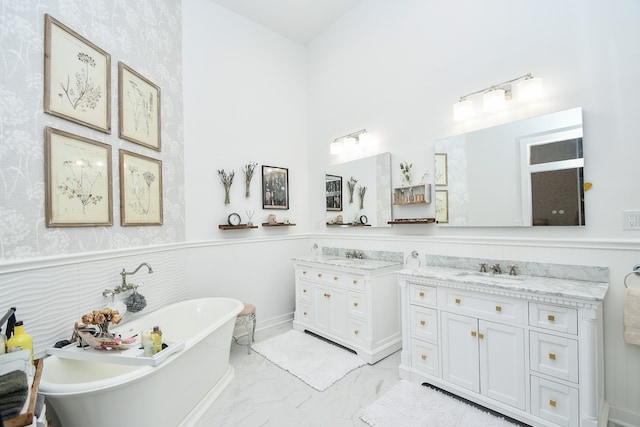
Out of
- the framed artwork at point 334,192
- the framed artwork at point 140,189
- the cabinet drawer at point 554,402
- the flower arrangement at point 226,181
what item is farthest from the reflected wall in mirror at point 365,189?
the framed artwork at point 140,189

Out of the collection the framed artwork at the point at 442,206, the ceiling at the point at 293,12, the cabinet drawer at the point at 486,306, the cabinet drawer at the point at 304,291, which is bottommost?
the cabinet drawer at the point at 304,291

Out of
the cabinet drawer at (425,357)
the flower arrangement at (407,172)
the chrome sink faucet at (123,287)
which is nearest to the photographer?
the chrome sink faucet at (123,287)

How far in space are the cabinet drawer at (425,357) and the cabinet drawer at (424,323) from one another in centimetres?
6

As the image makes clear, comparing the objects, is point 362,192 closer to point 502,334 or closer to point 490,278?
point 490,278

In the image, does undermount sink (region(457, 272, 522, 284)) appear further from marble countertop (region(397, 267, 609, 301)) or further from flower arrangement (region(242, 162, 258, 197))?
flower arrangement (region(242, 162, 258, 197))

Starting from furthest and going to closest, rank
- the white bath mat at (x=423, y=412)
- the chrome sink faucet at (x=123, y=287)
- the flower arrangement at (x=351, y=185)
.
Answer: the flower arrangement at (x=351, y=185), the chrome sink faucet at (x=123, y=287), the white bath mat at (x=423, y=412)

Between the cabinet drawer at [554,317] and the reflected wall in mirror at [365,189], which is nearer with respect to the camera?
the cabinet drawer at [554,317]

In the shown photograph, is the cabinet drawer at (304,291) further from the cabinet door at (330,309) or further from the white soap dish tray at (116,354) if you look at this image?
the white soap dish tray at (116,354)

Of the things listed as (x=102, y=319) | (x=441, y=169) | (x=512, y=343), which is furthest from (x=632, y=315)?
(x=102, y=319)

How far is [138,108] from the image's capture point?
2549mm

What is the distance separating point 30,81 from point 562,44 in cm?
354

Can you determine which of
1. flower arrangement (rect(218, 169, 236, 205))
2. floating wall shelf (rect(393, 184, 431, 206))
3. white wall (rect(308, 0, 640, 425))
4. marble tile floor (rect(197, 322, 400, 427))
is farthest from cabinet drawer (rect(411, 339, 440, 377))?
flower arrangement (rect(218, 169, 236, 205))

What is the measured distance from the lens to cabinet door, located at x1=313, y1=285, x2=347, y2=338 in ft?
10.1

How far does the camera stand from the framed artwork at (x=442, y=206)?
2747 mm
